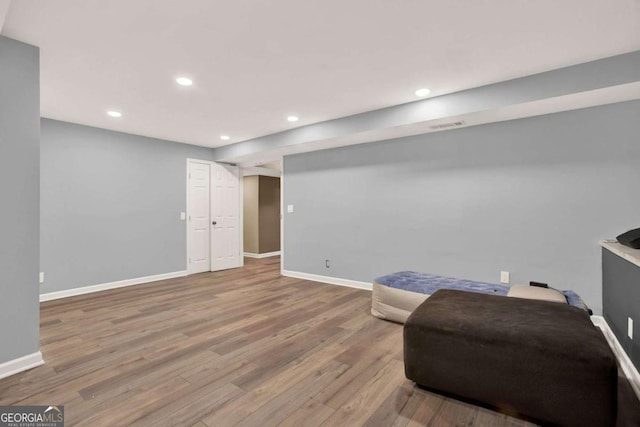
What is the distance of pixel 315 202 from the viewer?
5.34 metres

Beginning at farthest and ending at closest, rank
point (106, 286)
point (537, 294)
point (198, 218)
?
point (198, 218), point (106, 286), point (537, 294)

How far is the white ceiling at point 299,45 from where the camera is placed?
6.57 feet

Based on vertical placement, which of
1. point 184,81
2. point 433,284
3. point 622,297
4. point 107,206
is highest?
point 184,81

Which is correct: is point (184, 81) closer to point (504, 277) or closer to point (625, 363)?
point (504, 277)

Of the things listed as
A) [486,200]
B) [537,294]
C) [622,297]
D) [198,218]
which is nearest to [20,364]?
[198,218]

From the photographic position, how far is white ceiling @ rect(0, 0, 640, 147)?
2.00 m

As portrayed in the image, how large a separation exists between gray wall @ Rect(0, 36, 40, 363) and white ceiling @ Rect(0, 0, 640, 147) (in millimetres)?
264

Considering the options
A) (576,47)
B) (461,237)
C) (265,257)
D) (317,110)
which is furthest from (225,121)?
(265,257)

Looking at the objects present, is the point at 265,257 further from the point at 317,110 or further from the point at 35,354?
the point at 35,354

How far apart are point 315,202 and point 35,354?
12.8 ft

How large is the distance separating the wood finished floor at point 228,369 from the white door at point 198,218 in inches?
77.6

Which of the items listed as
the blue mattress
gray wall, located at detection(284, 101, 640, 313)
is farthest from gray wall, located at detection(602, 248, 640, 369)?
the blue mattress

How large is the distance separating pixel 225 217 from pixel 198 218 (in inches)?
23.2

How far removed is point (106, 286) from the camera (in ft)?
15.6
